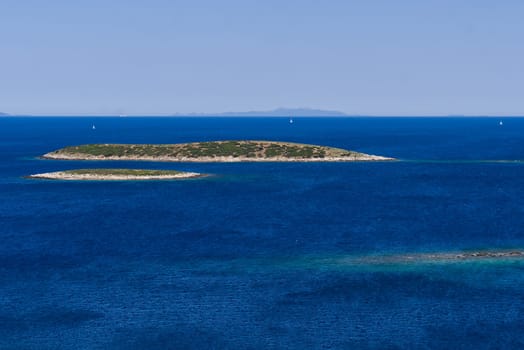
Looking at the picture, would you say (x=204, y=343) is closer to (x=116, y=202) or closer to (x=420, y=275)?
(x=420, y=275)

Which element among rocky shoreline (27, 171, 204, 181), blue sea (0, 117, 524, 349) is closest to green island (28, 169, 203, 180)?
rocky shoreline (27, 171, 204, 181)

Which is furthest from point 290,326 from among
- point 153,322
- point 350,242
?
point 350,242

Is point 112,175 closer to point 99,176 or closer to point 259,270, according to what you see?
point 99,176

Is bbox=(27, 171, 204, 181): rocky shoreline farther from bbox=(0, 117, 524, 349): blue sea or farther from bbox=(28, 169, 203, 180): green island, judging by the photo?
bbox=(0, 117, 524, 349): blue sea

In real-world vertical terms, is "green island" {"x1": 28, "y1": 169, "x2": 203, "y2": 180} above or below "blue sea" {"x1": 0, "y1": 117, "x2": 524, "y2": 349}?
above

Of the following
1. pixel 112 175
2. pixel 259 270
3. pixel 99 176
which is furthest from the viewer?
pixel 112 175

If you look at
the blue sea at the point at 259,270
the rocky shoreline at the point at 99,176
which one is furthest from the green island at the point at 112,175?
the blue sea at the point at 259,270

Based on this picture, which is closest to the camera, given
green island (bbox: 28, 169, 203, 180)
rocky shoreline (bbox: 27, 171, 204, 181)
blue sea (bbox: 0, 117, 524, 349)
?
blue sea (bbox: 0, 117, 524, 349)

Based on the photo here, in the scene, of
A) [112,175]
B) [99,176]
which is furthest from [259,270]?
[99,176]
